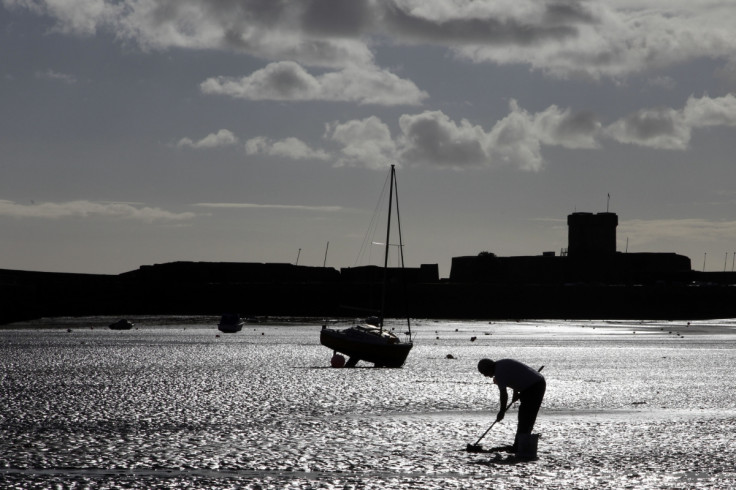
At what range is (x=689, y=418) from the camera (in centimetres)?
2617

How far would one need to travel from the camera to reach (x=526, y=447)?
19062 millimetres

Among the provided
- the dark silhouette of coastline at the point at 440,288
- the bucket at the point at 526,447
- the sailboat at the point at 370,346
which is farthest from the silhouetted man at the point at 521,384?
the dark silhouette of coastline at the point at 440,288

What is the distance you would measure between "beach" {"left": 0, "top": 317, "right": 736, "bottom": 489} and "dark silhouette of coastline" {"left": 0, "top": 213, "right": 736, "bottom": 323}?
9499cm

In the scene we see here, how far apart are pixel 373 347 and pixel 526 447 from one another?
2989cm

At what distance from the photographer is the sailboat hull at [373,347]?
48625 mm

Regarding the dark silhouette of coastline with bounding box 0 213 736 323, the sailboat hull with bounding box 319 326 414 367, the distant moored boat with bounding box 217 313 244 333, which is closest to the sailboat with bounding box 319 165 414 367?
the sailboat hull with bounding box 319 326 414 367

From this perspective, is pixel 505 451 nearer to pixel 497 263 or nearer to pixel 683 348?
pixel 683 348

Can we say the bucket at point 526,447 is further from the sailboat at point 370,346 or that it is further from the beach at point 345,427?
the sailboat at point 370,346

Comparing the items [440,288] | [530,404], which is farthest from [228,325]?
[530,404]

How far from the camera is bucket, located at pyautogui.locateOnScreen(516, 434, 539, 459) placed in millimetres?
19031

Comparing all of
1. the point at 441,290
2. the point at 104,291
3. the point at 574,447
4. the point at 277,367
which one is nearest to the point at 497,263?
the point at 441,290

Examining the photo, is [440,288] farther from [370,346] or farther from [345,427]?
[345,427]

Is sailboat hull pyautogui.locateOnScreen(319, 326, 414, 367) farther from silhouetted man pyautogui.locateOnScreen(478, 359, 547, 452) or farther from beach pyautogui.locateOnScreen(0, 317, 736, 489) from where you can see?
silhouetted man pyautogui.locateOnScreen(478, 359, 547, 452)

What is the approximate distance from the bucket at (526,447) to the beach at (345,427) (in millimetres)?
286
